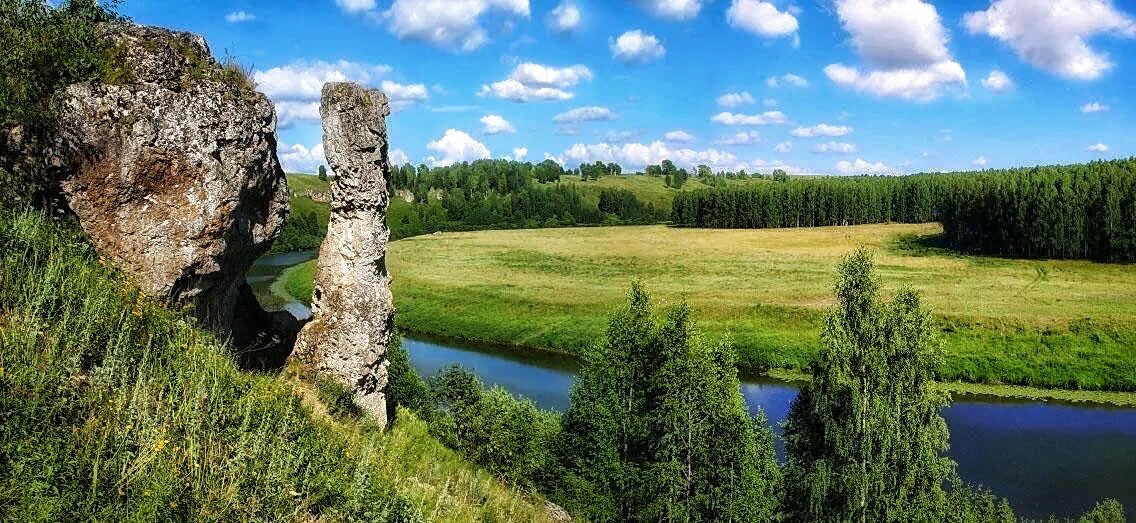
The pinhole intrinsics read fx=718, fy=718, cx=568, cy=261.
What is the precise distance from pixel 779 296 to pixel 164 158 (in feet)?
190

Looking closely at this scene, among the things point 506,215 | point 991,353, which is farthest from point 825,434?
point 506,215

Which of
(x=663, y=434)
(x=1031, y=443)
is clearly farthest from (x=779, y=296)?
(x=663, y=434)

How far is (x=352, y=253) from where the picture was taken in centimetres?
1625

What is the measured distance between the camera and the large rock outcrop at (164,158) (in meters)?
11.0

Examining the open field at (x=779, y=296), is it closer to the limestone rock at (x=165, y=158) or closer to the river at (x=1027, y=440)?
the river at (x=1027, y=440)

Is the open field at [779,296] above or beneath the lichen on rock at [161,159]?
beneath

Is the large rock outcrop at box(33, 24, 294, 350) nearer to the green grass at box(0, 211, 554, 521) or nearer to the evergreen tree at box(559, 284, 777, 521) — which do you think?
the green grass at box(0, 211, 554, 521)

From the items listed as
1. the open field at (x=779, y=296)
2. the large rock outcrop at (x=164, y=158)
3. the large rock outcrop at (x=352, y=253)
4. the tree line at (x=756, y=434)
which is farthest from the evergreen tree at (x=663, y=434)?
the large rock outcrop at (x=164, y=158)

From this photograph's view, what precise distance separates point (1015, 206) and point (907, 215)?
2176 inches

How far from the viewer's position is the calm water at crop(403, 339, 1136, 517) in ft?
96.9

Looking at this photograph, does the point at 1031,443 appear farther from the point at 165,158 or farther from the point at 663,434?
the point at 165,158

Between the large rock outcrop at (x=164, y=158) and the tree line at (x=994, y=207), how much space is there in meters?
95.8

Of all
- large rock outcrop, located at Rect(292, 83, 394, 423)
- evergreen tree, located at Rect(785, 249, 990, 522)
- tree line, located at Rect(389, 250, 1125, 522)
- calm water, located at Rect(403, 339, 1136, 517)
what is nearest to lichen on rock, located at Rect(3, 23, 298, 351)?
large rock outcrop, located at Rect(292, 83, 394, 423)

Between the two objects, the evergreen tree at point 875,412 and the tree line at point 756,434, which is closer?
the evergreen tree at point 875,412
